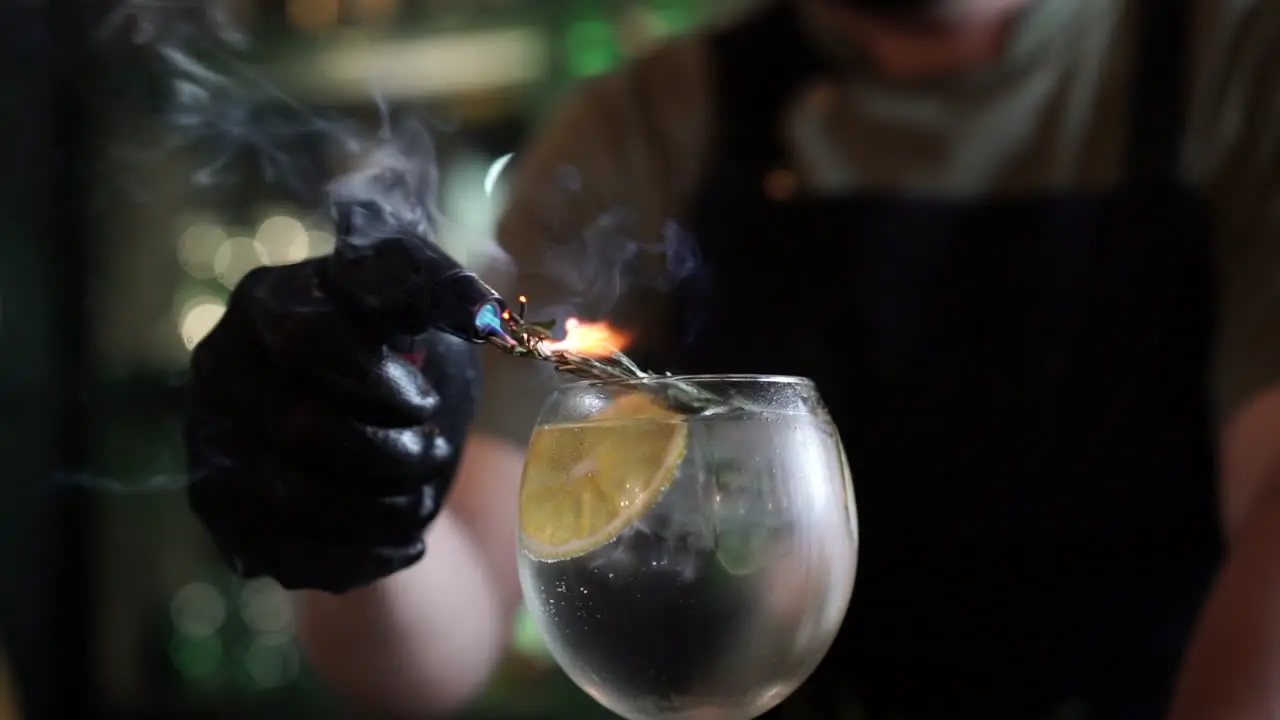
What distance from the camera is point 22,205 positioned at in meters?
2.35

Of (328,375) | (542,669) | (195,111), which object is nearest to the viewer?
(328,375)

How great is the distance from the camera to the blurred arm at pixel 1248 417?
0.91 metres

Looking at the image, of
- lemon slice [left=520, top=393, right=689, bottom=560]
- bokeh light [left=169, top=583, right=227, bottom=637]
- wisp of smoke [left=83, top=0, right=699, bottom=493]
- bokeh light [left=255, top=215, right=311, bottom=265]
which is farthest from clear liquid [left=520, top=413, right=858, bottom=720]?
bokeh light [left=169, top=583, right=227, bottom=637]

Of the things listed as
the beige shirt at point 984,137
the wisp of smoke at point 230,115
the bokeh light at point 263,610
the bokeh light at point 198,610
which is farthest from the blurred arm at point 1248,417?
the bokeh light at point 198,610

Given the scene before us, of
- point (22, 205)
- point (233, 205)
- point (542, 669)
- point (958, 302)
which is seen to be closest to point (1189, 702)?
point (958, 302)

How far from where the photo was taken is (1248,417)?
117cm

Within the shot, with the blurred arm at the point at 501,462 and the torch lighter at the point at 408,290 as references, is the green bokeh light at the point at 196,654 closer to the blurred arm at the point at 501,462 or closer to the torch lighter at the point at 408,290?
the blurred arm at the point at 501,462

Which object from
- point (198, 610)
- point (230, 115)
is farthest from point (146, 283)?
point (230, 115)

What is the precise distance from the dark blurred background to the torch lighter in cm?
149

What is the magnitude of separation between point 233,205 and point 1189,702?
6.89 ft

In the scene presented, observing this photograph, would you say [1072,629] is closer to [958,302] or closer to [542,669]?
[958,302]

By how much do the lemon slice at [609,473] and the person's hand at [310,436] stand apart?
9cm

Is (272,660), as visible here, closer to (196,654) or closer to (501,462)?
(196,654)

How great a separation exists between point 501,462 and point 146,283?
1.68 meters
